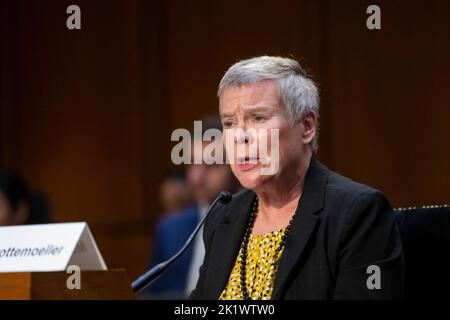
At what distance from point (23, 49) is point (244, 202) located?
469cm

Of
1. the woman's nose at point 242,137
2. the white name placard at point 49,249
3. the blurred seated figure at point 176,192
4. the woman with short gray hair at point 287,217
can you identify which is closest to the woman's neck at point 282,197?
the woman with short gray hair at point 287,217

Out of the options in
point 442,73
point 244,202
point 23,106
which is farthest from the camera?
point 23,106

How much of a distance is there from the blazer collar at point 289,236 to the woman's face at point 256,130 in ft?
0.40

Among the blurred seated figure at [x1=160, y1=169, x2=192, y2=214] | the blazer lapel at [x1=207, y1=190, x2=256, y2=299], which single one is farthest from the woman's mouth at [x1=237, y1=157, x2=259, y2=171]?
the blurred seated figure at [x1=160, y1=169, x2=192, y2=214]

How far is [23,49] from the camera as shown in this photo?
6957 millimetres

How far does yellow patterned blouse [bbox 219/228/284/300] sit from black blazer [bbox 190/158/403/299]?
4 centimetres

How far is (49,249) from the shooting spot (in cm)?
235

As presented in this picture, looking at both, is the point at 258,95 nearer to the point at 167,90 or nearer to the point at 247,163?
the point at 247,163

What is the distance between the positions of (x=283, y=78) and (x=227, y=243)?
56 centimetres

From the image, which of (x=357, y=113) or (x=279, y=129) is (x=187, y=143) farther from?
(x=279, y=129)

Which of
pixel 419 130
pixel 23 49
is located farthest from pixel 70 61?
pixel 419 130

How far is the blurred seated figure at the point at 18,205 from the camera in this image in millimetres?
5043

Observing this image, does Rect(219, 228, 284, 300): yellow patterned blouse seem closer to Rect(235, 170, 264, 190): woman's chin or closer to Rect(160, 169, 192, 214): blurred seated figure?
Rect(235, 170, 264, 190): woman's chin

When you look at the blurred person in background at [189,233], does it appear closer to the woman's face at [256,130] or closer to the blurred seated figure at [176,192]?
the blurred seated figure at [176,192]
